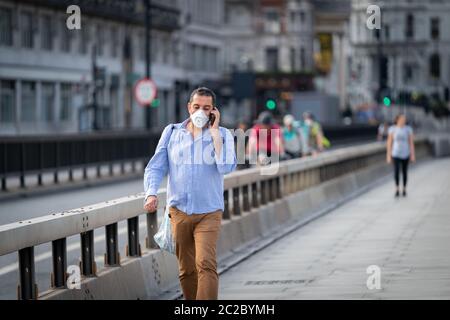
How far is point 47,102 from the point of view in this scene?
7350cm

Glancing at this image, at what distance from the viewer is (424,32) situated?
618 feet

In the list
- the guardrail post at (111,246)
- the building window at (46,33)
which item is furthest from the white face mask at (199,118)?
the building window at (46,33)

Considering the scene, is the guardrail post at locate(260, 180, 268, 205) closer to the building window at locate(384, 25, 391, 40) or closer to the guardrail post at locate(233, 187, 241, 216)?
the guardrail post at locate(233, 187, 241, 216)

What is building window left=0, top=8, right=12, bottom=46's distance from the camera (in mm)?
67438

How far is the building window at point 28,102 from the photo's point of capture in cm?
6950

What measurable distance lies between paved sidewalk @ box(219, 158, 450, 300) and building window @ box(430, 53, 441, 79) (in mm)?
157262

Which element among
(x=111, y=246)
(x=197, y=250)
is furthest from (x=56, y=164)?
(x=197, y=250)

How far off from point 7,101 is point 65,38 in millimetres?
8851

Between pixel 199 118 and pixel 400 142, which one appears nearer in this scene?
pixel 199 118

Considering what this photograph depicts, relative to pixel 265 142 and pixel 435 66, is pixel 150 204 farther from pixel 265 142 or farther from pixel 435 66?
pixel 435 66

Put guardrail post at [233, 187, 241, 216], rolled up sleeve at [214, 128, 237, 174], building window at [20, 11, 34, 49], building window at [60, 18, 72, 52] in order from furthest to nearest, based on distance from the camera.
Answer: building window at [60, 18, 72, 52] < building window at [20, 11, 34, 49] < guardrail post at [233, 187, 241, 216] < rolled up sleeve at [214, 128, 237, 174]

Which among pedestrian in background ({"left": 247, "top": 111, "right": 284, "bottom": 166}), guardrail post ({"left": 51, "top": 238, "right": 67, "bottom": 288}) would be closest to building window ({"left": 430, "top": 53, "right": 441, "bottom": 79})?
pedestrian in background ({"left": 247, "top": 111, "right": 284, "bottom": 166})

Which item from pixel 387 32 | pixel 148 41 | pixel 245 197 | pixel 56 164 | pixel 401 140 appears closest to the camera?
pixel 245 197

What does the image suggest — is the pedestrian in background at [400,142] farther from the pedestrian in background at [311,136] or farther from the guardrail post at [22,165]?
the guardrail post at [22,165]
